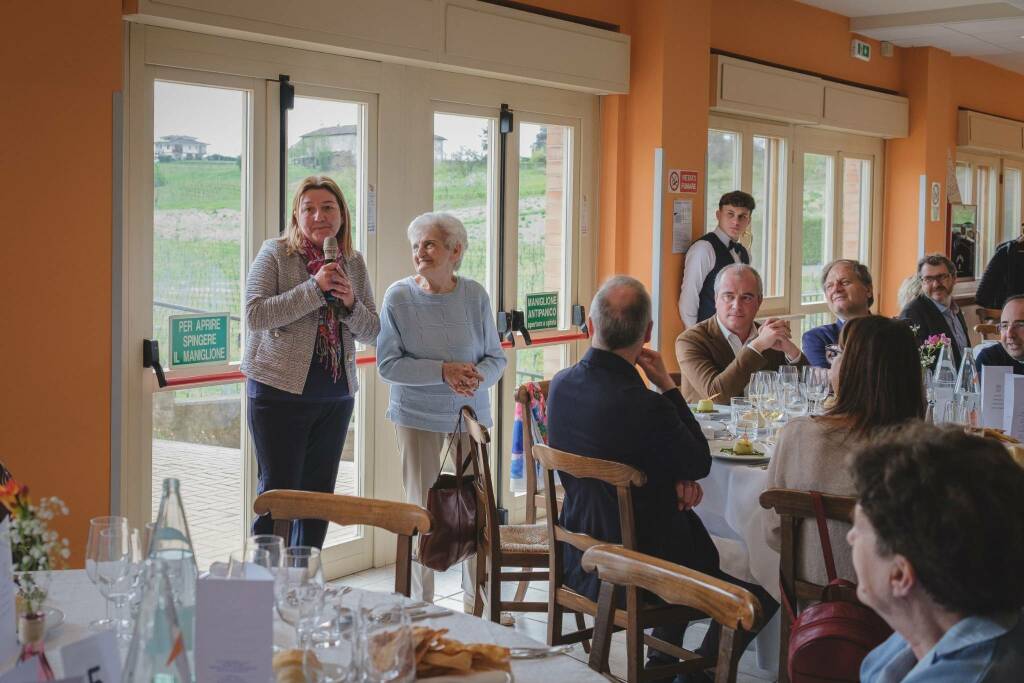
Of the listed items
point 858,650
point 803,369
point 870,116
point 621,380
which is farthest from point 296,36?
point 870,116

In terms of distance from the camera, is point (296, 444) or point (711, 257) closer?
point (296, 444)

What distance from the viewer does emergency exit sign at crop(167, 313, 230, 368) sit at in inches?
169

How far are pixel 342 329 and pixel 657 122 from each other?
9.32ft

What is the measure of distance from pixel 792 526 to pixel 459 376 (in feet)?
5.50

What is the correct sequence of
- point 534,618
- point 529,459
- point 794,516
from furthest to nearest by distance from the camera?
point 534,618, point 529,459, point 794,516

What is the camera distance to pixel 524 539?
13.0 ft

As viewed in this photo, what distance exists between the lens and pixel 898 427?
2.77 m

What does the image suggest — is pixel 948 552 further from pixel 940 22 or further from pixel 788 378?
pixel 940 22

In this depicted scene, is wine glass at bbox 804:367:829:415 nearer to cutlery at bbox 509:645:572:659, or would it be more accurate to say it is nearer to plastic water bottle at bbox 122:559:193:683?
cutlery at bbox 509:645:572:659

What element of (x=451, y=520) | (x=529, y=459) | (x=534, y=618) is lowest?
(x=534, y=618)

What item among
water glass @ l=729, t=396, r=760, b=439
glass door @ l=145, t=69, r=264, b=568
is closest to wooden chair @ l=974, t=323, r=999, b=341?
water glass @ l=729, t=396, r=760, b=439

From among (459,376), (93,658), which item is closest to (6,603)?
(93,658)

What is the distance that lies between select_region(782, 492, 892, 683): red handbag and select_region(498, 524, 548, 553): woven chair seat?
1.40 m

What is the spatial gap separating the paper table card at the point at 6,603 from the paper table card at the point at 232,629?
0.42 metres
